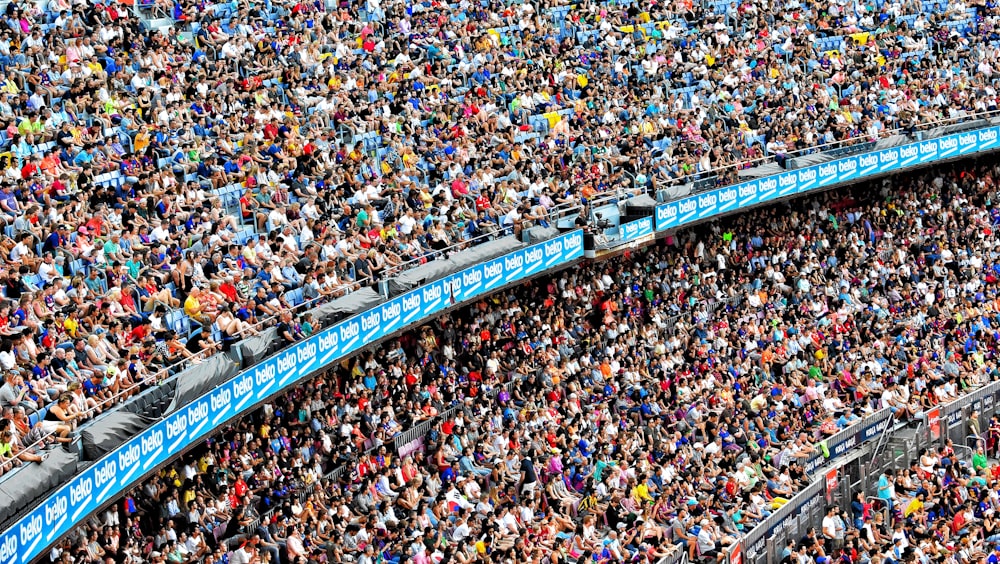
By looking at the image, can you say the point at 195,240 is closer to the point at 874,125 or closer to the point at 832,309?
the point at 832,309

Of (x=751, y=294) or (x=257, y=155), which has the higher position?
(x=257, y=155)

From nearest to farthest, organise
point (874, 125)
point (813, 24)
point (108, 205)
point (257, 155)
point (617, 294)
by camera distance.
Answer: point (108, 205) < point (257, 155) < point (617, 294) < point (874, 125) < point (813, 24)

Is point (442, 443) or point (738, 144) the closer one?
point (442, 443)

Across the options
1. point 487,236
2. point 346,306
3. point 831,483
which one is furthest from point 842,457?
point 346,306

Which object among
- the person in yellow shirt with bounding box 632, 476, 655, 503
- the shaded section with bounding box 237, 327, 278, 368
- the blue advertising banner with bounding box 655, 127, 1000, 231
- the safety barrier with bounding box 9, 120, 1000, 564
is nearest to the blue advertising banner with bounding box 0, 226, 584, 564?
the safety barrier with bounding box 9, 120, 1000, 564

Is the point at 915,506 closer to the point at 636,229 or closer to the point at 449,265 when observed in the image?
the point at 636,229

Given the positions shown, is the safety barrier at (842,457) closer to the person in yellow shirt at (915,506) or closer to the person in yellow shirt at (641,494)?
the person in yellow shirt at (915,506)

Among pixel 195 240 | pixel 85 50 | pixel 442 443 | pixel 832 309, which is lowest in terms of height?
pixel 832 309

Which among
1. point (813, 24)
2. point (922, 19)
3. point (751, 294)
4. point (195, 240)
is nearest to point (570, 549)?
point (195, 240)
